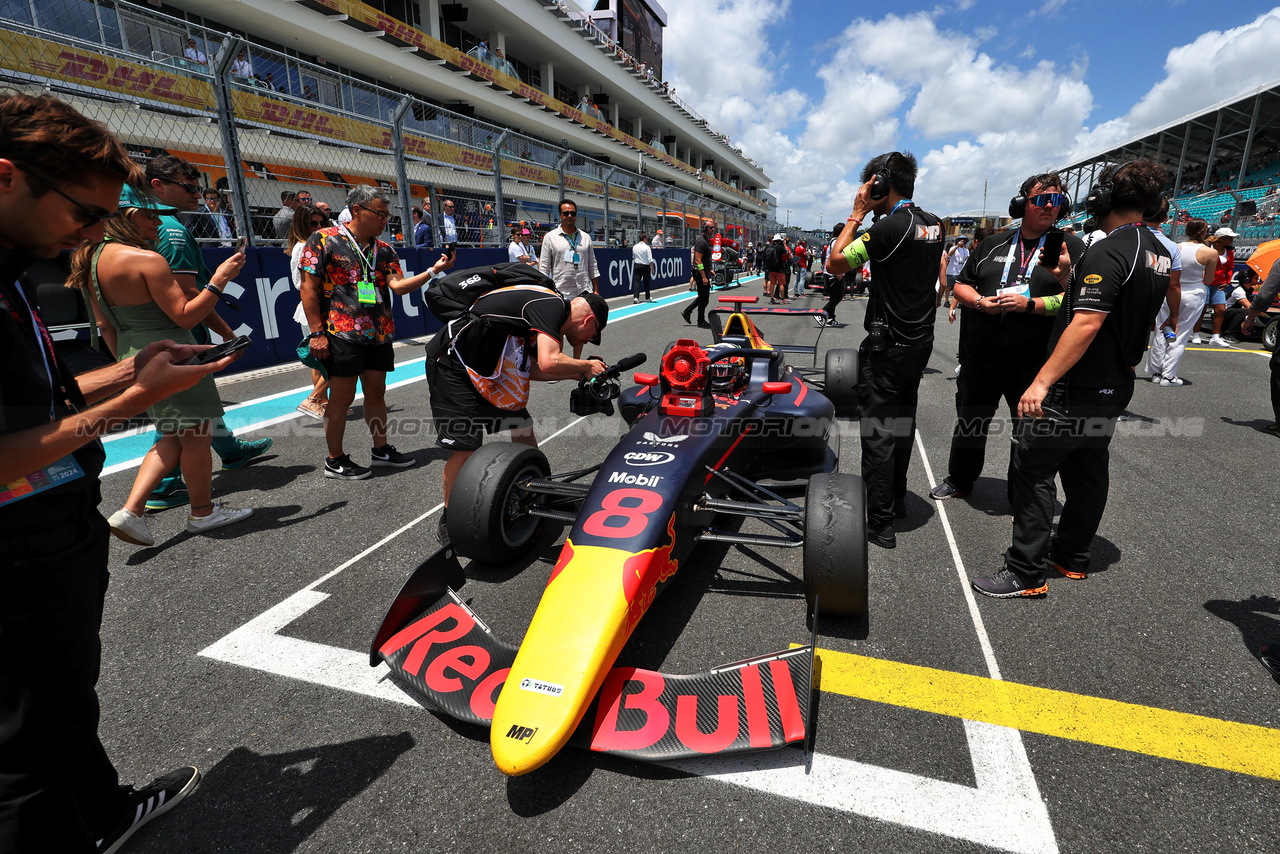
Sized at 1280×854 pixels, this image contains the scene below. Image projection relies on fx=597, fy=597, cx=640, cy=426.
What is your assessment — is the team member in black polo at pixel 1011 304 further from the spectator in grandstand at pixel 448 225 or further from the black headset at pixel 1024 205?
the spectator in grandstand at pixel 448 225

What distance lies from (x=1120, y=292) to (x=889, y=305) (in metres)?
0.98

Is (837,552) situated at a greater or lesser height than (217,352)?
lesser

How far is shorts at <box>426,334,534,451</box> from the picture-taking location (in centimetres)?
320

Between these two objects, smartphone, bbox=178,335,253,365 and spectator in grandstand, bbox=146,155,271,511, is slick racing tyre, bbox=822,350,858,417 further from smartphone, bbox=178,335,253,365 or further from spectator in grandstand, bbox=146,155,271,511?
smartphone, bbox=178,335,253,365

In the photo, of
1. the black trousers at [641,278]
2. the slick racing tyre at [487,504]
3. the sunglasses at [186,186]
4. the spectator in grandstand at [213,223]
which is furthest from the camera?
the black trousers at [641,278]

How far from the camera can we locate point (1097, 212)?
2.77 metres

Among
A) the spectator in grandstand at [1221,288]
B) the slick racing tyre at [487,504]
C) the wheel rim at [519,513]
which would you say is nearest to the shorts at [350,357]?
the slick racing tyre at [487,504]

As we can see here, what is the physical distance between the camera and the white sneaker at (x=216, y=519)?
3379 mm

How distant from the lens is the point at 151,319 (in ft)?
10.5

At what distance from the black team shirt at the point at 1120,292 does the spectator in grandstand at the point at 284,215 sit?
7.45 m

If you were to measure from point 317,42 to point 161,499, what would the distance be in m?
23.2

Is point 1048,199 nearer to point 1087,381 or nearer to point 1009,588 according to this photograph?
point 1087,381

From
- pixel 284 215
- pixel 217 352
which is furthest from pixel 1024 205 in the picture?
pixel 284 215

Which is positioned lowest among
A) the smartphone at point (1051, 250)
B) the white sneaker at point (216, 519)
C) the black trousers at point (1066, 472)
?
the white sneaker at point (216, 519)
